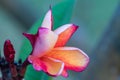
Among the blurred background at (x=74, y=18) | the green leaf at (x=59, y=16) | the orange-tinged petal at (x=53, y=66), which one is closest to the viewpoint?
the orange-tinged petal at (x=53, y=66)

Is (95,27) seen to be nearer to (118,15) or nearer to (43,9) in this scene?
(43,9)

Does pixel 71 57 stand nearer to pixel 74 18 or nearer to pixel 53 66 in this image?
pixel 53 66

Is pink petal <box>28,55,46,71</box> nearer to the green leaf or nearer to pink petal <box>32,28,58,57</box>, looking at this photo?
pink petal <box>32,28,58,57</box>

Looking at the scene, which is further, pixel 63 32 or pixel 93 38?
pixel 93 38

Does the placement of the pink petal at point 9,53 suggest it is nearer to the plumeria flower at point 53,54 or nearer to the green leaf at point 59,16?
the plumeria flower at point 53,54

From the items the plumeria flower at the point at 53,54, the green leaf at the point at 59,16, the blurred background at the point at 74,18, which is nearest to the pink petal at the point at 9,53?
the plumeria flower at the point at 53,54

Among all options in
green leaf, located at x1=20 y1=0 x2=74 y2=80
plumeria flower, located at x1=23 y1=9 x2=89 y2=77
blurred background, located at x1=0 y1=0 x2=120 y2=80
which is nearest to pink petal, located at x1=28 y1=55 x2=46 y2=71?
plumeria flower, located at x1=23 y1=9 x2=89 y2=77

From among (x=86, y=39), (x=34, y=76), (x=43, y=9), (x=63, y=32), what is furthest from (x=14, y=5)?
(x=63, y=32)
